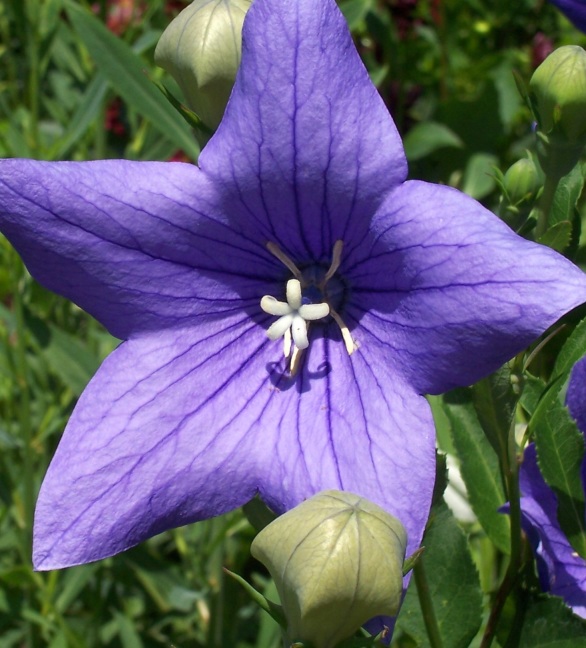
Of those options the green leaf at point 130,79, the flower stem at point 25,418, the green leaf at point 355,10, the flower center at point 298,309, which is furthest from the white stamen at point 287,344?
the green leaf at point 355,10

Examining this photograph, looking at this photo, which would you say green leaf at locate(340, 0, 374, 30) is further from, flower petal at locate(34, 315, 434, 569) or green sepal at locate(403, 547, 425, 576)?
green sepal at locate(403, 547, 425, 576)

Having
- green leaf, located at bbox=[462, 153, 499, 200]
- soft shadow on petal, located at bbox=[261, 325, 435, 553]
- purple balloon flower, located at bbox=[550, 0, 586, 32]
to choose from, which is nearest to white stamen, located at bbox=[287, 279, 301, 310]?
soft shadow on petal, located at bbox=[261, 325, 435, 553]

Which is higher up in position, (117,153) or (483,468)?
(117,153)

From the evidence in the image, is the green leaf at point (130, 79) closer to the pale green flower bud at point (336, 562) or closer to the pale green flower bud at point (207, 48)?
the pale green flower bud at point (207, 48)

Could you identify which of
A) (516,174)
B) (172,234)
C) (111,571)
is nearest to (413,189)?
(516,174)

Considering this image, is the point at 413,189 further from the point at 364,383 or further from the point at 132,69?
the point at 132,69

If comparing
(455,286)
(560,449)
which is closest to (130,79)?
(455,286)

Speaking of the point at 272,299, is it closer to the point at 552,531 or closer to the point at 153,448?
the point at 153,448
